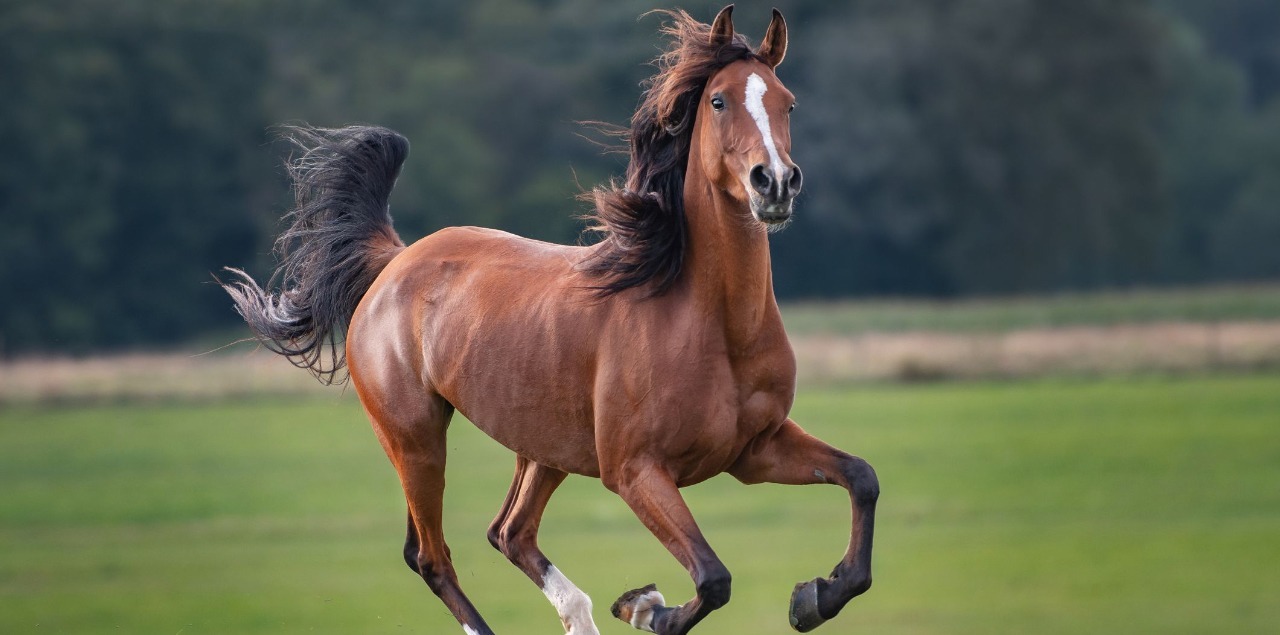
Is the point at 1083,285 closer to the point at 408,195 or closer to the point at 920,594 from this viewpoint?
the point at 408,195

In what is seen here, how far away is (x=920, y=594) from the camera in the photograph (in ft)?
53.5

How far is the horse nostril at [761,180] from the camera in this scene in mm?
5473

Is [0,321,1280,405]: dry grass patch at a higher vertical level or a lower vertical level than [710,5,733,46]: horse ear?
lower

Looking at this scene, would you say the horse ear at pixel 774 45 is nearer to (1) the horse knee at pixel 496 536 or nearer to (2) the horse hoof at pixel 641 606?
(2) the horse hoof at pixel 641 606

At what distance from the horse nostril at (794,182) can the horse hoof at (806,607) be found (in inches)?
54.1

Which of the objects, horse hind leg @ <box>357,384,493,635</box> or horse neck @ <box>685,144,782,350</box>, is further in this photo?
horse hind leg @ <box>357,384,493,635</box>

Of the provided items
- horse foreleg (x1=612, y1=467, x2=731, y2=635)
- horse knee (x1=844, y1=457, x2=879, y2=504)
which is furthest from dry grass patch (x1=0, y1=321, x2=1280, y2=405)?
horse foreleg (x1=612, y1=467, x2=731, y2=635)

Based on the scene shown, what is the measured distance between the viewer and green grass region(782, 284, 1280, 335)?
123 ft

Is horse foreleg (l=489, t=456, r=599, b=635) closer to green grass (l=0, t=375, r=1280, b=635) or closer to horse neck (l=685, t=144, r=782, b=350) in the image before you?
horse neck (l=685, t=144, r=782, b=350)

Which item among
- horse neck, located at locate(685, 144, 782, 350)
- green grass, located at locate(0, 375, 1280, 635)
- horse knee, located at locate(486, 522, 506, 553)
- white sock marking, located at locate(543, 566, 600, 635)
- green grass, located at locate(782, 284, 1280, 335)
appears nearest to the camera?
horse neck, located at locate(685, 144, 782, 350)

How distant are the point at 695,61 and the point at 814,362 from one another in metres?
27.3

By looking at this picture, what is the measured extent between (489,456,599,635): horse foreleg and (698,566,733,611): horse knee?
1069 millimetres

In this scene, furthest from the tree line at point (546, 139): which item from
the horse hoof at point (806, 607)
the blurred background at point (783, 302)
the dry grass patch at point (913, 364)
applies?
the horse hoof at point (806, 607)

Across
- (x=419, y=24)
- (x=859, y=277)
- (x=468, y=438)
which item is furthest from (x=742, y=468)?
(x=419, y=24)
